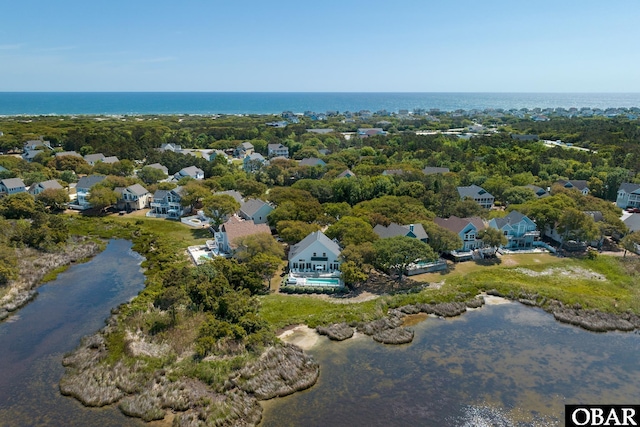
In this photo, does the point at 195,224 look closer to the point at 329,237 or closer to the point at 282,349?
the point at 329,237

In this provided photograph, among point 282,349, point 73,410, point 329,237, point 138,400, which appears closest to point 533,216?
point 329,237

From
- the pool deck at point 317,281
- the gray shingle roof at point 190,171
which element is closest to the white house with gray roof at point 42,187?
the gray shingle roof at point 190,171

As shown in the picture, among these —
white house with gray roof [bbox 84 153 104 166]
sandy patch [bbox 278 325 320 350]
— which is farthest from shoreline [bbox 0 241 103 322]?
white house with gray roof [bbox 84 153 104 166]

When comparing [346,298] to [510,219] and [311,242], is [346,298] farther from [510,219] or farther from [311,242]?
[510,219]

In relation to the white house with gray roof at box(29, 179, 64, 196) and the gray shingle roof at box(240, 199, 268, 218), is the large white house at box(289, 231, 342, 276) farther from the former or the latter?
the white house with gray roof at box(29, 179, 64, 196)

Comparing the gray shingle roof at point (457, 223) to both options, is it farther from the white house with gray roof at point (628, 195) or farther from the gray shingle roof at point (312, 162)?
the gray shingle roof at point (312, 162)

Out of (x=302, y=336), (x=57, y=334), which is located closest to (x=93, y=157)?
(x=57, y=334)
